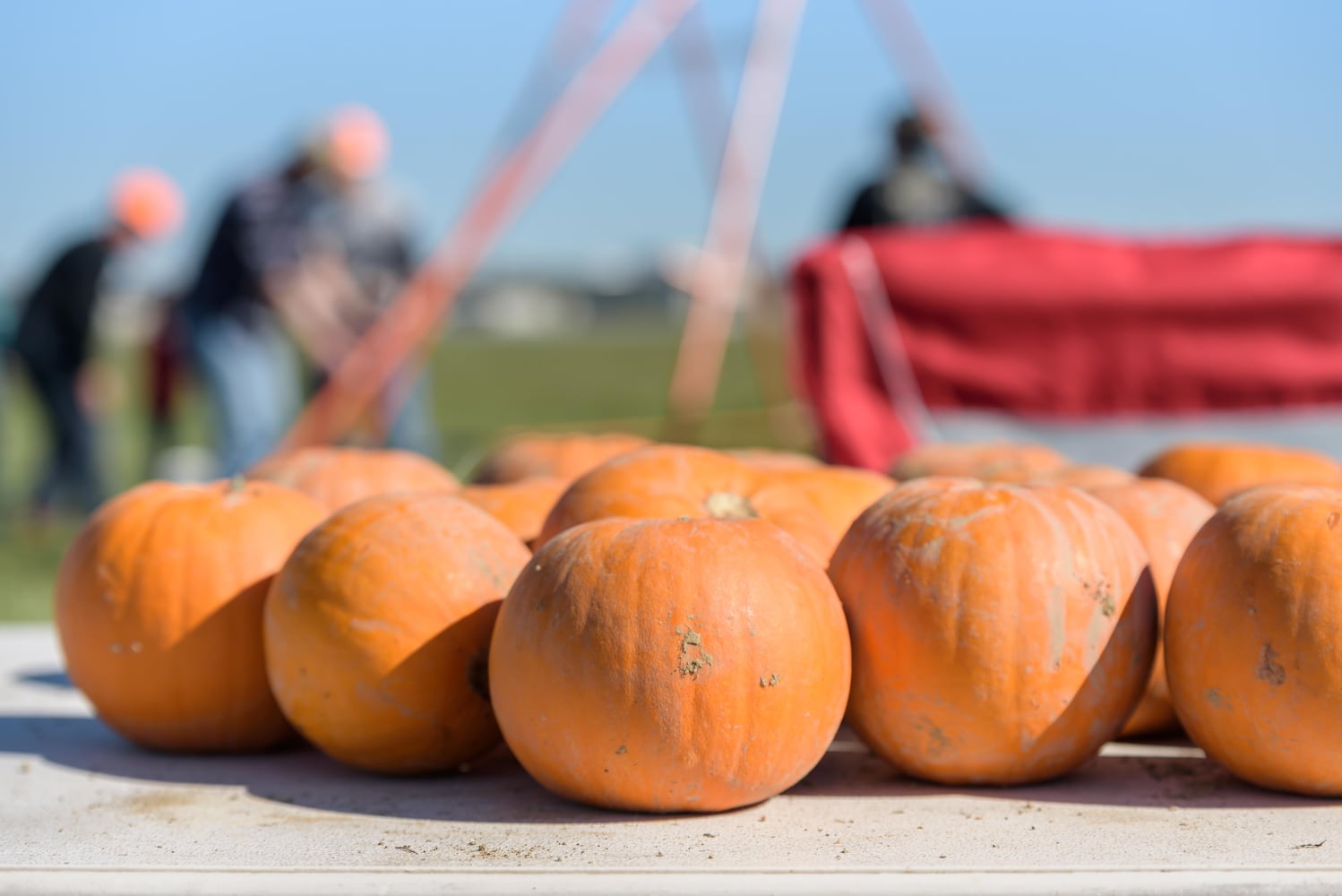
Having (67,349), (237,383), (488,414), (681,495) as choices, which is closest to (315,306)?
(237,383)

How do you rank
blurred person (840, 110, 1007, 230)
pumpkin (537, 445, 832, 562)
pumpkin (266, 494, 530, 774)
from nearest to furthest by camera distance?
pumpkin (266, 494, 530, 774) < pumpkin (537, 445, 832, 562) < blurred person (840, 110, 1007, 230)

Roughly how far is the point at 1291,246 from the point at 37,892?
5.18 m

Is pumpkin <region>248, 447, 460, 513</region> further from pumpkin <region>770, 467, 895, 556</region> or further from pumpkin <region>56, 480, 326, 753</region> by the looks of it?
pumpkin <region>770, 467, 895, 556</region>

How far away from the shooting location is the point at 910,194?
282 inches

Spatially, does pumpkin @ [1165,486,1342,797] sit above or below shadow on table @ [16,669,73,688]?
above

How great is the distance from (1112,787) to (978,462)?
1.27 m

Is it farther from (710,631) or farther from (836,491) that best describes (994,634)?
(836,491)

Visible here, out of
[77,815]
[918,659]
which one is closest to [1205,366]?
[918,659]

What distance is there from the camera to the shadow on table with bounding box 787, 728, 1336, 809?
7.86 ft

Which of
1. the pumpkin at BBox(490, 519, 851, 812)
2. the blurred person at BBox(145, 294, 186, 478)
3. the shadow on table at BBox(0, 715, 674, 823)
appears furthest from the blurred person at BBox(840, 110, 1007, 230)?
the blurred person at BBox(145, 294, 186, 478)

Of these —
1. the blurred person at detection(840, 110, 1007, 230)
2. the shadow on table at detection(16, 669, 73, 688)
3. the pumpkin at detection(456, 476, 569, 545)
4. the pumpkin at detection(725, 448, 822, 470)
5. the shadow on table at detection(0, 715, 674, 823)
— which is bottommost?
the shadow on table at detection(16, 669, 73, 688)

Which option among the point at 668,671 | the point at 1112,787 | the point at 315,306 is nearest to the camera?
the point at 668,671

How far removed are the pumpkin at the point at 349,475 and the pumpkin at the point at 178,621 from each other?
22.1 inches

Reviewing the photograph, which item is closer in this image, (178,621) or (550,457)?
(178,621)
